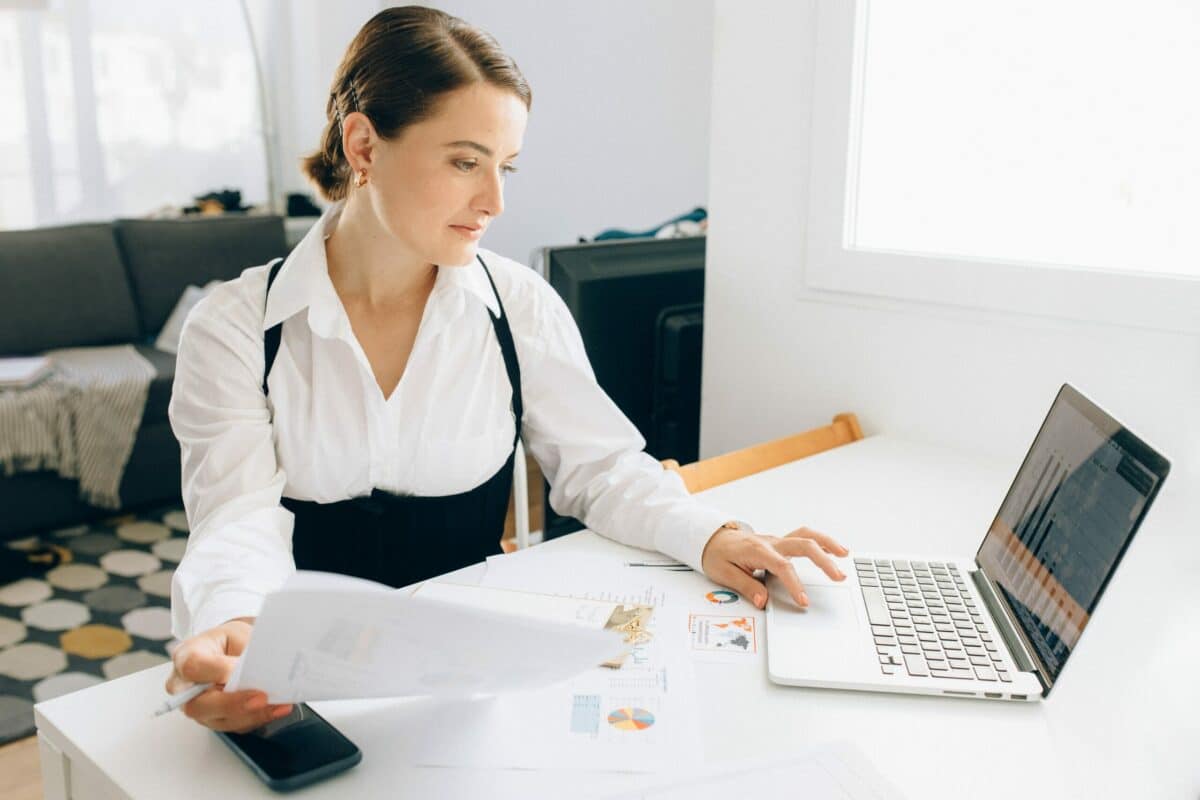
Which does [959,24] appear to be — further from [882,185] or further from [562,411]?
[562,411]

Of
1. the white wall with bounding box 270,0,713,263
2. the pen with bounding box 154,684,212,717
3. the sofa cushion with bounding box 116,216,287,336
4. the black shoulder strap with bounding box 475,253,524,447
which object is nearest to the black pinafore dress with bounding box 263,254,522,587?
the black shoulder strap with bounding box 475,253,524,447

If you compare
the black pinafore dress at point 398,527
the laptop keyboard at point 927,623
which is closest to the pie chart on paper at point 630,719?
the laptop keyboard at point 927,623

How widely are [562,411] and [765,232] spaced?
66 centimetres

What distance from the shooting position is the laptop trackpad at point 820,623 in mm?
990

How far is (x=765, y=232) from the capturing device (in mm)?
1881

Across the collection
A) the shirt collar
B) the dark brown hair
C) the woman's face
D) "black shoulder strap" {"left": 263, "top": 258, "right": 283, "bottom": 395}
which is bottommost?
"black shoulder strap" {"left": 263, "top": 258, "right": 283, "bottom": 395}

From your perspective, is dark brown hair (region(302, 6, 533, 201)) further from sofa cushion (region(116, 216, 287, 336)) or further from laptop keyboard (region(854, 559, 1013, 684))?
sofa cushion (region(116, 216, 287, 336))

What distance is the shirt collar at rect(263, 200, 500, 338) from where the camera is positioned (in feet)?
4.10

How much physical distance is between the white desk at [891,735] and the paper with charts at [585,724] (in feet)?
0.06

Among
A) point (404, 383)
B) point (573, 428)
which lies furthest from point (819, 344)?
point (404, 383)

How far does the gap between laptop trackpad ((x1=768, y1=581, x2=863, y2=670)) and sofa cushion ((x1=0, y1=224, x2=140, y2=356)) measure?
3.13 m

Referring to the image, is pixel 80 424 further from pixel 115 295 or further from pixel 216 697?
pixel 216 697

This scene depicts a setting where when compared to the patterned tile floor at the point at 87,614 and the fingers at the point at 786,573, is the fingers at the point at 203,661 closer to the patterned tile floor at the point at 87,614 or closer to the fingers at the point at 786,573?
the fingers at the point at 786,573

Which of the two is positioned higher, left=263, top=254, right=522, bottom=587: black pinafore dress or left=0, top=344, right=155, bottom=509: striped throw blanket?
left=263, top=254, right=522, bottom=587: black pinafore dress
